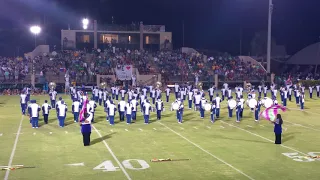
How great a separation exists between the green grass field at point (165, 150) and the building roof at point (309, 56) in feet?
103

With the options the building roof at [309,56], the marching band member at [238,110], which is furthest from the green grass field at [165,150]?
the building roof at [309,56]

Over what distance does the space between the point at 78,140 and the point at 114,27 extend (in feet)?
124

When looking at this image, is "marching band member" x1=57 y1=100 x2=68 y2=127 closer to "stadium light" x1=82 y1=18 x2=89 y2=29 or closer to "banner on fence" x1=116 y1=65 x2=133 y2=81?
"banner on fence" x1=116 y1=65 x2=133 y2=81

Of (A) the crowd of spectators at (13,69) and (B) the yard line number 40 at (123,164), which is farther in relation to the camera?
(A) the crowd of spectators at (13,69)

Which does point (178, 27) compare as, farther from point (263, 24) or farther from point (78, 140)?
point (78, 140)

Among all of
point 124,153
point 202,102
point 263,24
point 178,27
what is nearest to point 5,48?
point 178,27

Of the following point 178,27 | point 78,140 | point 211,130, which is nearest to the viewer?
point 78,140

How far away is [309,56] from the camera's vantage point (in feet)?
177

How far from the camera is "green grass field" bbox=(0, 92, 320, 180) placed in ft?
41.0

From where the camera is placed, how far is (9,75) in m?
43.3

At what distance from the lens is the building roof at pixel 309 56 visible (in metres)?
53.0

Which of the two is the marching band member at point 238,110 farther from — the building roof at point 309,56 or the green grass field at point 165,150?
the building roof at point 309,56

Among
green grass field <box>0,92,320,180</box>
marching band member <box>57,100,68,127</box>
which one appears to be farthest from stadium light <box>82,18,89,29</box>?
marching band member <box>57,100,68,127</box>

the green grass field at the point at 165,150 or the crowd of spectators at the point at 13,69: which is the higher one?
the crowd of spectators at the point at 13,69
